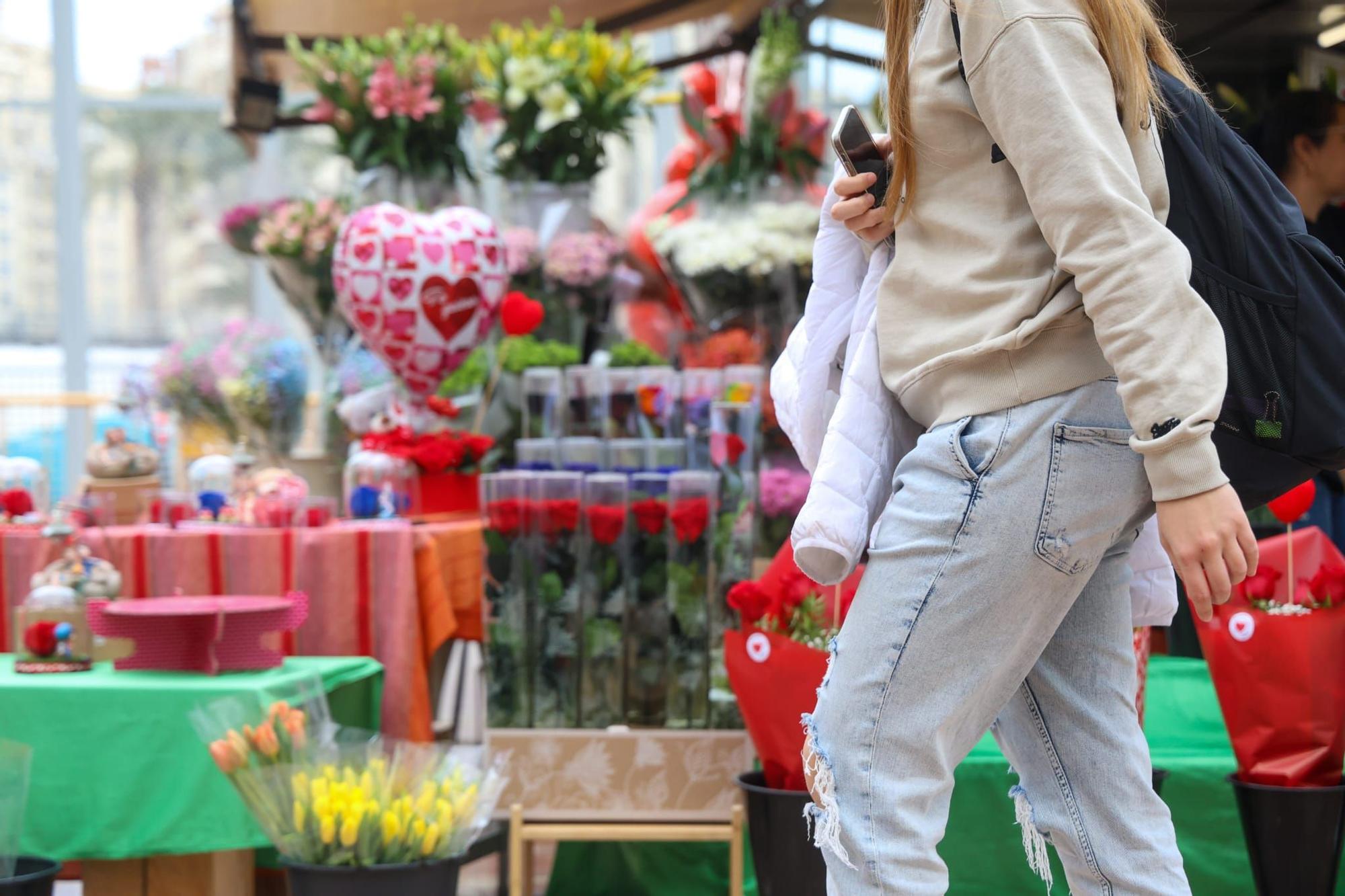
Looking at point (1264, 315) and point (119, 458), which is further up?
point (1264, 315)

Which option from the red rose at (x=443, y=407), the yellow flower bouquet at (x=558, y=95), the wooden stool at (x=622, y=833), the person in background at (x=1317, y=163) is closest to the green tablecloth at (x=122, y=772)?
the wooden stool at (x=622, y=833)

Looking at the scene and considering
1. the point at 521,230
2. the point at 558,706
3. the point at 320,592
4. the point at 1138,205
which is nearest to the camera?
the point at 1138,205

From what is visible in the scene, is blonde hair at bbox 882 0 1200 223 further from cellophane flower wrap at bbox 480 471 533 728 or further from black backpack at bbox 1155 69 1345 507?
cellophane flower wrap at bbox 480 471 533 728

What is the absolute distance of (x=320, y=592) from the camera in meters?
2.49

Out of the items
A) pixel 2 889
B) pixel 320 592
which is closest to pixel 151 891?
pixel 2 889

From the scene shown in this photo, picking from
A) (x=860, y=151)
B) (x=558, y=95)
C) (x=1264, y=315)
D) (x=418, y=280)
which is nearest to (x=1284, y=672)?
(x=1264, y=315)

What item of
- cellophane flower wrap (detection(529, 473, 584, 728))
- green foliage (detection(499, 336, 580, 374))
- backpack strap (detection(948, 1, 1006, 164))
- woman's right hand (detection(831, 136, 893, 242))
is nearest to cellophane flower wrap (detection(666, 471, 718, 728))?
cellophane flower wrap (detection(529, 473, 584, 728))

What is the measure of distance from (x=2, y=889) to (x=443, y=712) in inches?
58.5

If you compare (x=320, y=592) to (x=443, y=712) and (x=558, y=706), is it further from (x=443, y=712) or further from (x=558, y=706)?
(x=443, y=712)

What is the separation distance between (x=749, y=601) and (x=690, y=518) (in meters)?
0.30

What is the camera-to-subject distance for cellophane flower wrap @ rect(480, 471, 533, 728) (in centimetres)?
225

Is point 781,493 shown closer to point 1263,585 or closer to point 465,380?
point 465,380

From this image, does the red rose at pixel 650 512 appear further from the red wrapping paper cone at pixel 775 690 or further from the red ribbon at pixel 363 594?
the red ribbon at pixel 363 594

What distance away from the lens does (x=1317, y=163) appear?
2.68 metres
